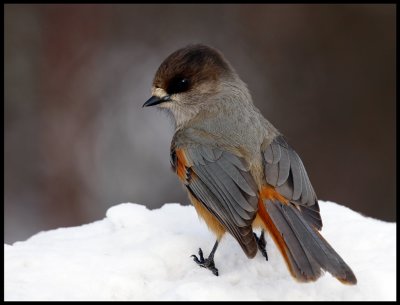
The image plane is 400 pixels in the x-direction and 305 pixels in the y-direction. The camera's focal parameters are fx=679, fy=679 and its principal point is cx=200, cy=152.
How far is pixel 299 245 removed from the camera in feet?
11.4

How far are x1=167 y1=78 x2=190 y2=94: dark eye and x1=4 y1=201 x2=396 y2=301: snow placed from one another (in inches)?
33.9

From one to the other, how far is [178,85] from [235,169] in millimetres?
949

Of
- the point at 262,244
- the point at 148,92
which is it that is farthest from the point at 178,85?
the point at 148,92

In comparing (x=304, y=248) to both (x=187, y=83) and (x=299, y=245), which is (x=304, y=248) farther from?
(x=187, y=83)

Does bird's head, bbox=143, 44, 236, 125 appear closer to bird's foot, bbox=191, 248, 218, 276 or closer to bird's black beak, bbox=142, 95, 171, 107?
bird's black beak, bbox=142, 95, 171, 107

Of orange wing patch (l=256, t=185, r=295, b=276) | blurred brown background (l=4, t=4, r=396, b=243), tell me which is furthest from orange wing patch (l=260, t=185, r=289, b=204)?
blurred brown background (l=4, t=4, r=396, b=243)

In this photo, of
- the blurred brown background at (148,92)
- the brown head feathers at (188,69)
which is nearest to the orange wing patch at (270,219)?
the brown head feathers at (188,69)

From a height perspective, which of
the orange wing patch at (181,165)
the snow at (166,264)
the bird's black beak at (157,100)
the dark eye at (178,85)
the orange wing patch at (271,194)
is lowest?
the snow at (166,264)

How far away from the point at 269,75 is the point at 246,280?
5261 millimetres

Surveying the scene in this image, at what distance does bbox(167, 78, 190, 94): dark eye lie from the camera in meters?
4.74

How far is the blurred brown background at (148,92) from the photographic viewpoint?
26.8 ft

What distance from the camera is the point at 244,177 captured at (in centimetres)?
403

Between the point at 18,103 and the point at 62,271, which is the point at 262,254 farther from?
the point at 18,103

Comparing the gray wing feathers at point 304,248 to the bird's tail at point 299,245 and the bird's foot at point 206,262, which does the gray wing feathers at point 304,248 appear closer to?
the bird's tail at point 299,245
